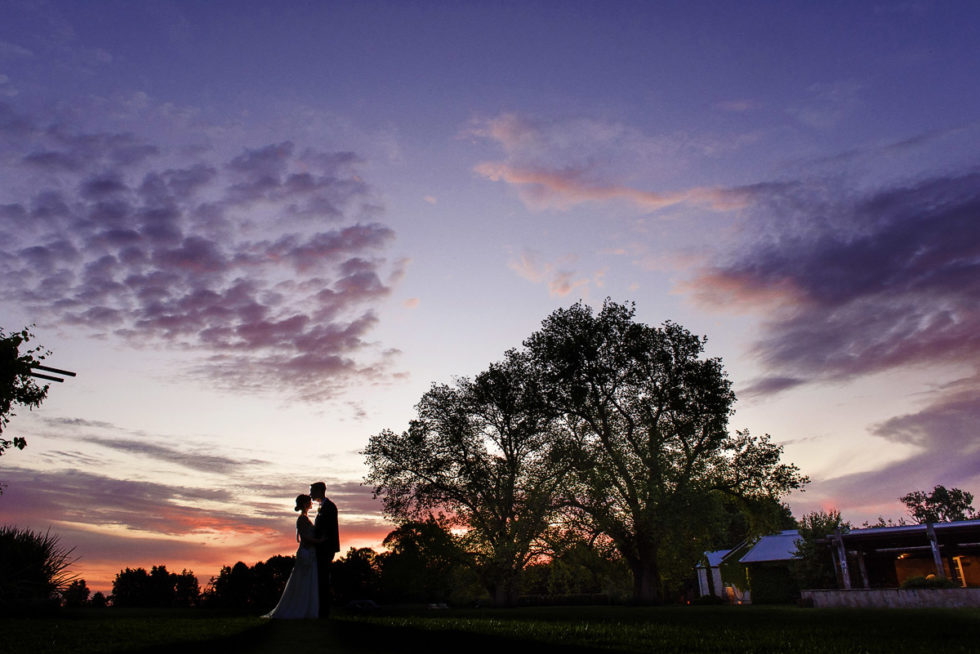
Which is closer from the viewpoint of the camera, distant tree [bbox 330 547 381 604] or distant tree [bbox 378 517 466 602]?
distant tree [bbox 378 517 466 602]

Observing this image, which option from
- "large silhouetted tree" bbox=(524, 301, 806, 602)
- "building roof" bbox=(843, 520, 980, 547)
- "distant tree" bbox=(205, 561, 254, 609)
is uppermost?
"large silhouetted tree" bbox=(524, 301, 806, 602)

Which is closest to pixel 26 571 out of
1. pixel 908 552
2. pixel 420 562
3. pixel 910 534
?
pixel 910 534

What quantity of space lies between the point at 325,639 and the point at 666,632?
544 cm

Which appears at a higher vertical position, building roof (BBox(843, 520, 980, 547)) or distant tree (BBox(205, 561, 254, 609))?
building roof (BBox(843, 520, 980, 547))

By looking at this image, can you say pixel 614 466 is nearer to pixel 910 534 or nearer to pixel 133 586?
pixel 910 534

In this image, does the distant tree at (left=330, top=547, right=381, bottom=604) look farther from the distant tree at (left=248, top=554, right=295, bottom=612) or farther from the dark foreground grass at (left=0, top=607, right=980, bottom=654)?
the dark foreground grass at (left=0, top=607, right=980, bottom=654)

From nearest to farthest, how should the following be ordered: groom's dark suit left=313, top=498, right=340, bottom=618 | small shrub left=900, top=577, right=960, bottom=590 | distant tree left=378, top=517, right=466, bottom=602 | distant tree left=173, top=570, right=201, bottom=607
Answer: groom's dark suit left=313, top=498, right=340, bottom=618 < small shrub left=900, top=577, right=960, bottom=590 < distant tree left=378, top=517, right=466, bottom=602 < distant tree left=173, top=570, right=201, bottom=607

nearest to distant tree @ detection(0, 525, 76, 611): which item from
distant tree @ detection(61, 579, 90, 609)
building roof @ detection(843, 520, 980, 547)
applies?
distant tree @ detection(61, 579, 90, 609)

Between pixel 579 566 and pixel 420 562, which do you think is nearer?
pixel 579 566

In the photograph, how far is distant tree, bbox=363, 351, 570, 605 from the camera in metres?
39.9

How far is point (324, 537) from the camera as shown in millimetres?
12812

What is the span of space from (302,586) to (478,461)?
31.5 metres

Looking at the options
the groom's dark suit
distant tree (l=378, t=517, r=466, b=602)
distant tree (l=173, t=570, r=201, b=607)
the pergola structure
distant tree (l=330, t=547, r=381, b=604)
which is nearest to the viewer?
the groom's dark suit

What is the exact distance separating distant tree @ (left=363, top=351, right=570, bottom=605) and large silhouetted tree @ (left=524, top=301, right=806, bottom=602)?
3150 mm
